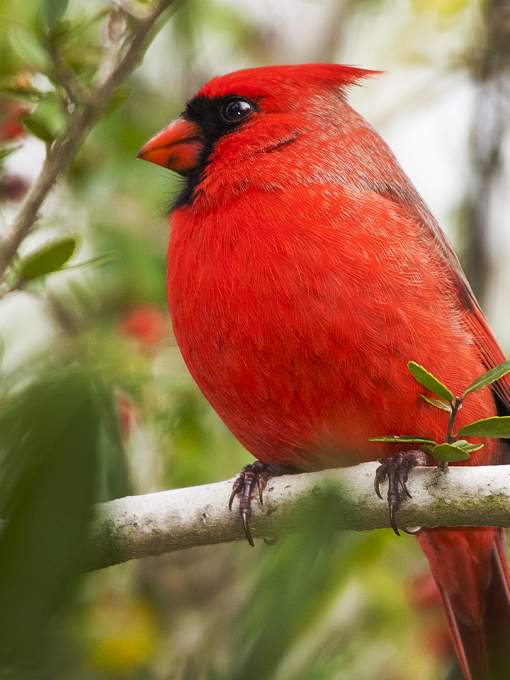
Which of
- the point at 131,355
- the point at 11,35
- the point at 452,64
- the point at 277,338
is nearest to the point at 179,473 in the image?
the point at 131,355

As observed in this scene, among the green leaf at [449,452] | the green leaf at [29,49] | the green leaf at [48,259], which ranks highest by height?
the green leaf at [29,49]

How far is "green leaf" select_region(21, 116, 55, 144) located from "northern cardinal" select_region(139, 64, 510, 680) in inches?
28.6

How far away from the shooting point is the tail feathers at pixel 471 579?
108 inches

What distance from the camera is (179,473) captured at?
2971 mm

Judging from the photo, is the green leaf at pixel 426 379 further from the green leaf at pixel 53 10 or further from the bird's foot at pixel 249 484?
the green leaf at pixel 53 10

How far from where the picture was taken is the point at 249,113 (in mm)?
2785

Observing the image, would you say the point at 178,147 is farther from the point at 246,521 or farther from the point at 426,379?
the point at 426,379

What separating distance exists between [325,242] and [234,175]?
1.31 ft

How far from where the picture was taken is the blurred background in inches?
20.9

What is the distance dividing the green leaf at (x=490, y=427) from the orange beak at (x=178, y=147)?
1396 millimetres

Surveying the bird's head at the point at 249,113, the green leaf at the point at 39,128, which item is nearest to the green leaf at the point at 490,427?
the green leaf at the point at 39,128

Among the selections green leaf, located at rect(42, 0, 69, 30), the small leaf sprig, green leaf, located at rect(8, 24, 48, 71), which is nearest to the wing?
the small leaf sprig

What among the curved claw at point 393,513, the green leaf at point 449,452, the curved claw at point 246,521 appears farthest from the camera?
the curved claw at point 246,521

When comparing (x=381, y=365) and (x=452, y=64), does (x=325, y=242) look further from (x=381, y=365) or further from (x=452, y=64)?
(x=452, y=64)
